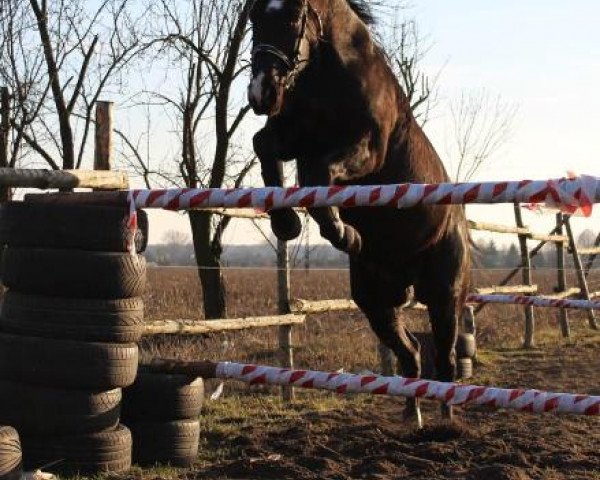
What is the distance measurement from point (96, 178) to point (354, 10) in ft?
6.40

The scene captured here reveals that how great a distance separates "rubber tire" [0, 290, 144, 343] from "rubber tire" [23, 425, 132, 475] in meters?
0.53

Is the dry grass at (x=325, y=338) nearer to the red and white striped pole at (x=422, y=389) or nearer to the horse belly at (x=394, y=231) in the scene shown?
the horse belly at (x=394, y=231)

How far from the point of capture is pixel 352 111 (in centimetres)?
509

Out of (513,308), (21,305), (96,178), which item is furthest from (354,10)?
(513,308)

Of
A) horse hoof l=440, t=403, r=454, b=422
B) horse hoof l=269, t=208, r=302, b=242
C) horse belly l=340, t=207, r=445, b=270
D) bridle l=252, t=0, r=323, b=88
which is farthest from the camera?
horse hoof l=440, t=403, r=454, b=422

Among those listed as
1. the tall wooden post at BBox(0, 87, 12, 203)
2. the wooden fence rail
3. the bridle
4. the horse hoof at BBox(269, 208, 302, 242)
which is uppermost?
the tall wooden post at BBox(0, 87, 12, 203)

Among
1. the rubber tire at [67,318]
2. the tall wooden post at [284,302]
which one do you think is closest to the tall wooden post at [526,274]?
the tall wooden post at [284,302]

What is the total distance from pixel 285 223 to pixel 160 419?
1426 millimetres

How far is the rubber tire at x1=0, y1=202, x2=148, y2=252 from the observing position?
195 inches

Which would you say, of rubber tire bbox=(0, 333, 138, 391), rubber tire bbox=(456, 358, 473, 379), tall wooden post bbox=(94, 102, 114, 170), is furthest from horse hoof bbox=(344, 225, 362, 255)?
rubber tire bbox=(456, 358, 473, 379)

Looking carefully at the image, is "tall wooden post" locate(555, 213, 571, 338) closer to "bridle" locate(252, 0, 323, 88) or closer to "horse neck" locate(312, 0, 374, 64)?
"horse neck" locate(312, 0, 374, 64)

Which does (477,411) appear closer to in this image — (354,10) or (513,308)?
(354,10)

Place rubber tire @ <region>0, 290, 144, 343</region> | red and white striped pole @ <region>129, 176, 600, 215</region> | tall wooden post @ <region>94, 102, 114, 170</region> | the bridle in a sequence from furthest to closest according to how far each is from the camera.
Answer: tall wooden post @ <region>94, 102, 114, 170</region>, rubber tire @ <region>0, 290, 144, 343</region>, the bridle, red and white striped pole @ <region>129, 176, 600, 215</region>

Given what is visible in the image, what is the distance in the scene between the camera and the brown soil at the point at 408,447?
5.10 meters
